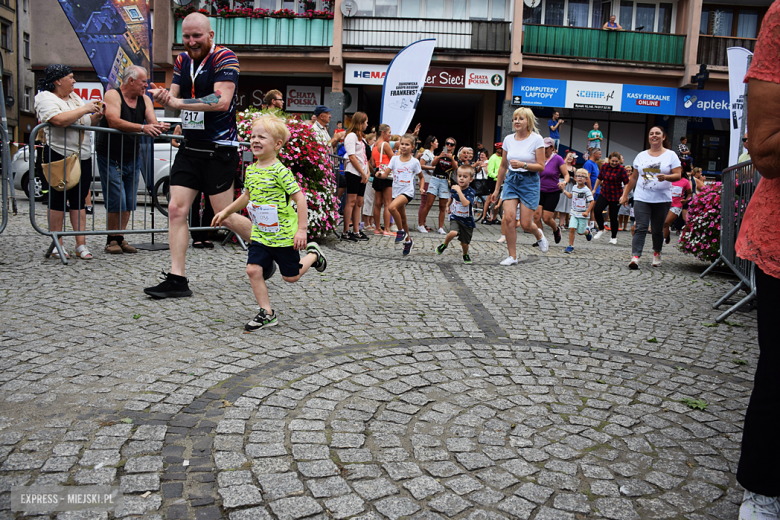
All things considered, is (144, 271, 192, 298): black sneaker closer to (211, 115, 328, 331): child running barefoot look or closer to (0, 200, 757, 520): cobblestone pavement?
(0, 200, 757, 520): cobblestone pavement

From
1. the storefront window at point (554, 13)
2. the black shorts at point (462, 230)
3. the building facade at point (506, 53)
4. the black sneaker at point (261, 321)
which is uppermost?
the storefront window at point (554, 13)

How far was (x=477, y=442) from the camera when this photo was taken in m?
2.89

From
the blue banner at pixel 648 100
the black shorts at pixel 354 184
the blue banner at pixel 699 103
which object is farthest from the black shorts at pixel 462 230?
the blue banner at pixel 699 103

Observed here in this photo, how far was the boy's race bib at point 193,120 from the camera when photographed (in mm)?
5500

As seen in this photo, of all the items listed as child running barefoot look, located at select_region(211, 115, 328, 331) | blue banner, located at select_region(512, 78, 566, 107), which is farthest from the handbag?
blue banner, located at select_region(512, 78, 566, 107)

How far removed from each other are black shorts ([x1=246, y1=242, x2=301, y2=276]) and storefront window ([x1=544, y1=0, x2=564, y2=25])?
23.9 m

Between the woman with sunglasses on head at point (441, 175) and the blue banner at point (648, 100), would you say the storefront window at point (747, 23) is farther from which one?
the woman with sunglasses on head at point (441, 175)

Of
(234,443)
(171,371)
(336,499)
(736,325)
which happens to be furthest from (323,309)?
(736,325)

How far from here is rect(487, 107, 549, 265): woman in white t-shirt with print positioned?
27.5 feet

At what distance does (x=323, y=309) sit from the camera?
17.8 feet

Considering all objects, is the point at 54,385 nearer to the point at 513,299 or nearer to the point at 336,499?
the point at 336,499

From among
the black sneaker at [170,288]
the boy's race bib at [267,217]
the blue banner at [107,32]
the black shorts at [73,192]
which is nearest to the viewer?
the boy's race bib at [267,217]

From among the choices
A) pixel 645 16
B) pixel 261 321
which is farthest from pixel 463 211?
pixel 645 16

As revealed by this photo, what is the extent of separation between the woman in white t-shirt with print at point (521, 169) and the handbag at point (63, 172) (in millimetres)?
5158
